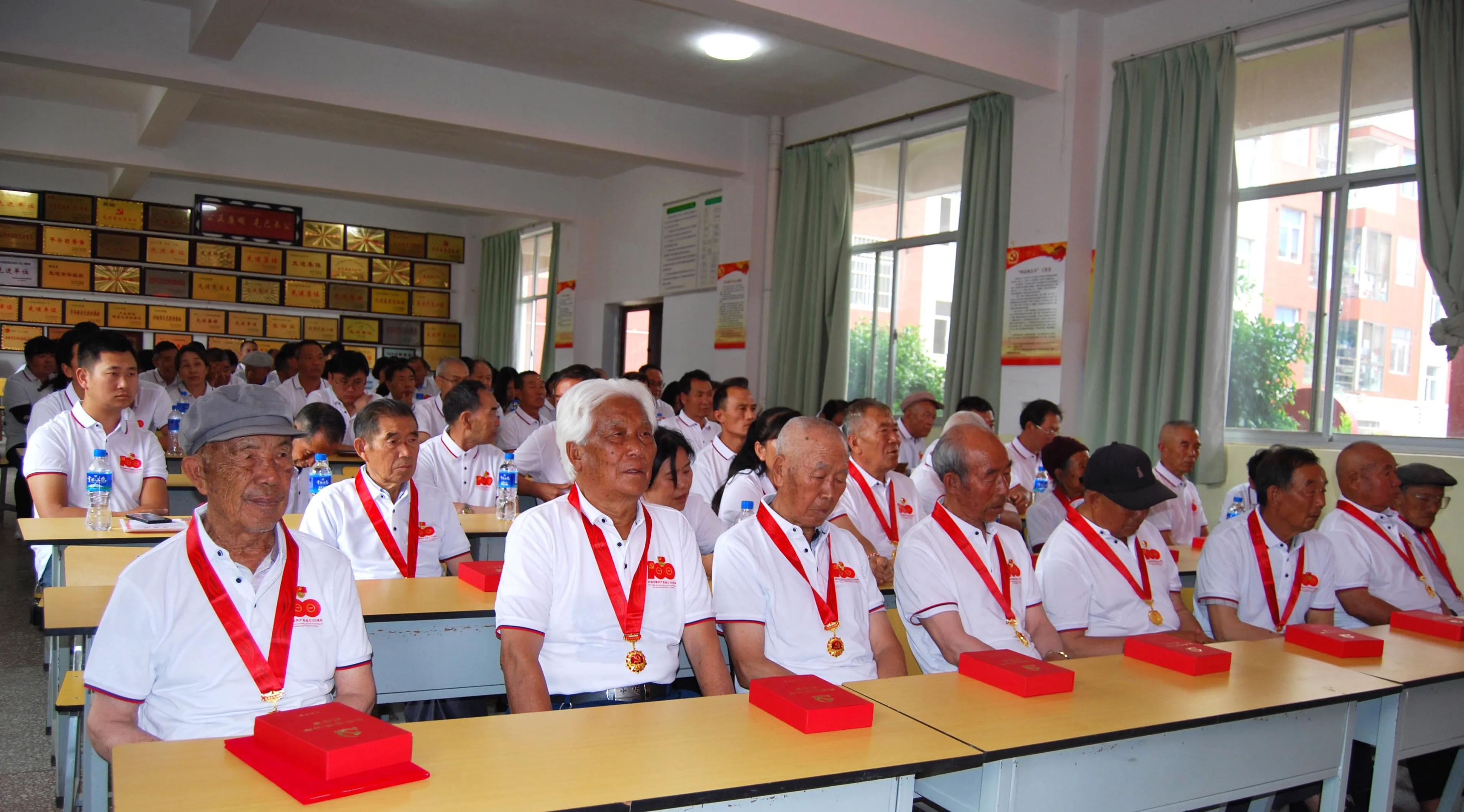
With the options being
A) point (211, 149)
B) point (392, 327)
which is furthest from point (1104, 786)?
point (392, 327)

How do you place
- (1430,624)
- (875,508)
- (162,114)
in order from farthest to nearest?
(162,114)
(875,508)
(1430,624)

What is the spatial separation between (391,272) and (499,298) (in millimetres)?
1582

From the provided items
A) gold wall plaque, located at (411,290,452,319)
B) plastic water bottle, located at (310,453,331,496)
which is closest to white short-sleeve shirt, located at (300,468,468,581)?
plastic water bottle, located at (310,453,331,496)

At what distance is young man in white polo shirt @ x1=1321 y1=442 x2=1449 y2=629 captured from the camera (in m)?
3.65

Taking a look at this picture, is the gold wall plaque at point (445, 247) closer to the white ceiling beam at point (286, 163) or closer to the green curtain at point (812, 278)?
the white ceiling beam at point (286, 163)

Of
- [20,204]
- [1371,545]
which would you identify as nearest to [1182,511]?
[1371,545]

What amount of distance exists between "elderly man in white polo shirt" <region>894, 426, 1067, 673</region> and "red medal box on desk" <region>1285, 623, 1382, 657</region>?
2.10 ft

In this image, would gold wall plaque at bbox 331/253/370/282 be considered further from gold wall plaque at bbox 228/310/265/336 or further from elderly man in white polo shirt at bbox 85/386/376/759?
elderly man in white polo shirt at bbox 85/386/376/759

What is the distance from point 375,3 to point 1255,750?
23.8 ft

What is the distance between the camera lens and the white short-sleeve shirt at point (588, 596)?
7.82ft

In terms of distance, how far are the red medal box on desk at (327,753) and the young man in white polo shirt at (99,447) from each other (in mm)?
2958

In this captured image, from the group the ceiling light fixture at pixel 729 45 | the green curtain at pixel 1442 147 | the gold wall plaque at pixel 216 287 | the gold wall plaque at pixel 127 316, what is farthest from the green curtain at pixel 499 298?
the green curtain at pixel 1442 147

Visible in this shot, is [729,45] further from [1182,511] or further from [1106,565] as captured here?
[1106,565]

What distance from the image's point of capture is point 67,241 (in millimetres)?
12102
